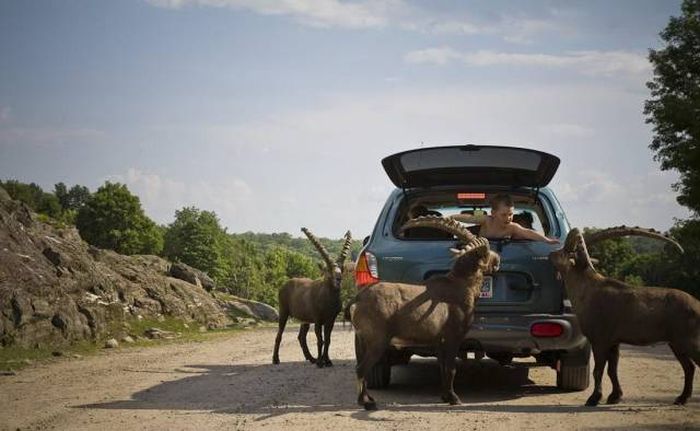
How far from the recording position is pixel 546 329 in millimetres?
7793

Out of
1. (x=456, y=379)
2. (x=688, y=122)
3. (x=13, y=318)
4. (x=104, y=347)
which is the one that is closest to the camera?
(x=456, y=379)

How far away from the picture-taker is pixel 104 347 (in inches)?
621

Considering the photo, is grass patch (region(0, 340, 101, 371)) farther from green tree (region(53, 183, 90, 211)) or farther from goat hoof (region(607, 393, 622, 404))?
green tree (region(53, 183, 90, 211))

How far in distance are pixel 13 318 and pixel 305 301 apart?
6152 mm

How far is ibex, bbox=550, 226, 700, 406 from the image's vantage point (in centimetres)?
733

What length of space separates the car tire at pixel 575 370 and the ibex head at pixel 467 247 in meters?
1.57

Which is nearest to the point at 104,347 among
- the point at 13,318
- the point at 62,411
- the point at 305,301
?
the point at 13,318

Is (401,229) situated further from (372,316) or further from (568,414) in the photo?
(568,414)

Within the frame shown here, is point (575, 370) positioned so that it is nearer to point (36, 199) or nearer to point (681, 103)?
point (681, 103)

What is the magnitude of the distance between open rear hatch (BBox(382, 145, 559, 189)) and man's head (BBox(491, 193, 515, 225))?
1.41ft

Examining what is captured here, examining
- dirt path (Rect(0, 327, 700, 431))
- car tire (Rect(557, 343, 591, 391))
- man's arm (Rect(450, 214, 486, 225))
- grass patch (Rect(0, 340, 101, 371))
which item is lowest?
grass patch (Rect(0, 340, 101, 371))

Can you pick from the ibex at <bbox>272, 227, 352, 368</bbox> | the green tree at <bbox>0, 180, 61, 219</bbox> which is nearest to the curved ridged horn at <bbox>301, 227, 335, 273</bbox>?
the ibex at <bbox>272, 227, 352, 368</bbox>

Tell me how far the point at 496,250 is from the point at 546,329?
41.3 inches

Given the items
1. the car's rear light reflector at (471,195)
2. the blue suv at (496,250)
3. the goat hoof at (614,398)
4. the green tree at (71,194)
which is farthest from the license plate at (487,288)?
the green tree at (71,194)
